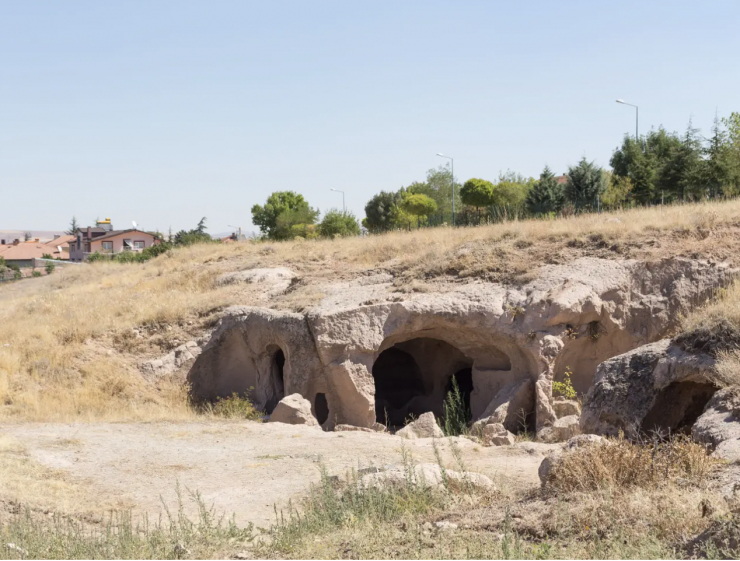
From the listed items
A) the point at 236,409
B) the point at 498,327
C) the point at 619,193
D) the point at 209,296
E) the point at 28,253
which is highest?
the point at 619,193

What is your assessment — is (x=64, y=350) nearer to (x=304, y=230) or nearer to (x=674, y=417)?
(x=674, y=417)

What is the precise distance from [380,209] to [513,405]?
46.5m

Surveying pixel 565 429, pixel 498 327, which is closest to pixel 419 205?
pixel 498 327

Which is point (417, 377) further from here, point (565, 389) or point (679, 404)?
point (679, 404)

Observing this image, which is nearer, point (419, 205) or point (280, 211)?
point (419, 205)

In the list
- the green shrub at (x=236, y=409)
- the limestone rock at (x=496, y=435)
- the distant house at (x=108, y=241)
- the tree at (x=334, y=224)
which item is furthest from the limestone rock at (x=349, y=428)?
the distant house at (x=108, y=241)

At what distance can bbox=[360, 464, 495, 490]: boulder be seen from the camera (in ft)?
26.2

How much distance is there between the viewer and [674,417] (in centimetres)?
1068

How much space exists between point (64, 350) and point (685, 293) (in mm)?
12385

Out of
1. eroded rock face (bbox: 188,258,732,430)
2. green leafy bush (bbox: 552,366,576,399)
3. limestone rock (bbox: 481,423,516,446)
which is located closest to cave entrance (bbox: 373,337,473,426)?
eroded rock face (bbox: 188,258,732,430)

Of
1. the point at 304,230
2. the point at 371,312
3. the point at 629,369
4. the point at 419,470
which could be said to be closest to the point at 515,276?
the point at 371,312

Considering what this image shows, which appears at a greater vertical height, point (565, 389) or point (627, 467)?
point (627, 467)

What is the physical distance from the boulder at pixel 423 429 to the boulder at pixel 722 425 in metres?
4.99

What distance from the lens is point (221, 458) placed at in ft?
36.6
